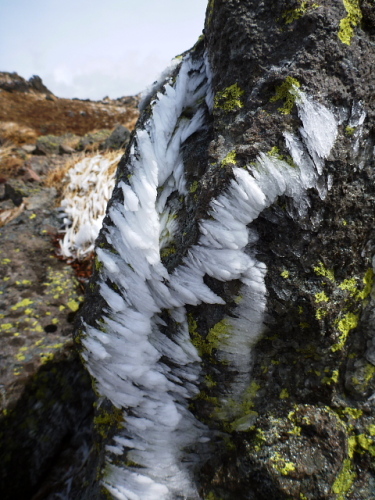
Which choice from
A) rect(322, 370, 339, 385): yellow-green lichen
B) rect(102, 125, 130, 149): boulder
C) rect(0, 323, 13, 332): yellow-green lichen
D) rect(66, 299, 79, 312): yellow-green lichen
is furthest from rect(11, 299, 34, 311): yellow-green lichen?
rect(102, 125, 130, 149): boulder

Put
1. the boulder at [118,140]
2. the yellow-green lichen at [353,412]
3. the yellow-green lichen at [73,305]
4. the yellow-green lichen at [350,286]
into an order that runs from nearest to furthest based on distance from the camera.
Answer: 1. the yellow-green lichen at [350,286]
2. the yellow-green lichen at [353,412]
3. the yellow-green lichen at [73,305]
4. the boulder at [118,140]

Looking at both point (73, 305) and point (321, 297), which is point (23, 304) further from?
point (321, 297)

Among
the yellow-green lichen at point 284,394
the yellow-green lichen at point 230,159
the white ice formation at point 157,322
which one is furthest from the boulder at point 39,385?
the yellow-green lichen at point 230,159

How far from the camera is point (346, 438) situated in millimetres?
1361

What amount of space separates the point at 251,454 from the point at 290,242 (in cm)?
99

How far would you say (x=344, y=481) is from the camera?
1315mm

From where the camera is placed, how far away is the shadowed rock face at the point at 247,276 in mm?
1180

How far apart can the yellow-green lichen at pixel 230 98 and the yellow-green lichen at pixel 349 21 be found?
0.41 metres

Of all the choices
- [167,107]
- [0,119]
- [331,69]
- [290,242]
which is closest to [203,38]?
[167,107]

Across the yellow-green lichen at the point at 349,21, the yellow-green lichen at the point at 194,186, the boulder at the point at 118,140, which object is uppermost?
the boulder at the point at 118,140

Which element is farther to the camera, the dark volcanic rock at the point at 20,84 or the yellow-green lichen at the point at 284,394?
the dark volcanic rock at the point at 20,84

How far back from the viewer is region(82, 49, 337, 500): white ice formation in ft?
4.50

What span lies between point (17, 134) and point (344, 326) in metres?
14.0

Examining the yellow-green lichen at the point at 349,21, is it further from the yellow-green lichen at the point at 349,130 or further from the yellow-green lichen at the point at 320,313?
the yellow-green lichen at the point at 320,313
